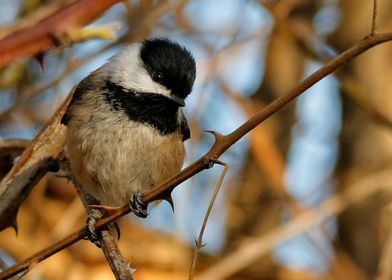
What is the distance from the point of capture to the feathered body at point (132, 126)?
2154 millimetres

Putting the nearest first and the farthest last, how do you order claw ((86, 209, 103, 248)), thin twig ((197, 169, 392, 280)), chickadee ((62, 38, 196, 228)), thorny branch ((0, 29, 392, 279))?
thorny branch ((0, 29, 392, 279)) < claw ((86, 209, 103, 248)) < chickadee ((62, 38, 196, 228)) < thin twig ((197, 169, 392, 280))

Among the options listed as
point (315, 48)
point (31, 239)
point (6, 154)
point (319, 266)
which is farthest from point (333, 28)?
point (6, 154)

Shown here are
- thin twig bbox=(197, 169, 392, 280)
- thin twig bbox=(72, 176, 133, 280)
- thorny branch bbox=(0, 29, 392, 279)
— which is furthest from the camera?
thin twig bbox=(197, 169, 392, 280)

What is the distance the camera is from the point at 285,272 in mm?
3547

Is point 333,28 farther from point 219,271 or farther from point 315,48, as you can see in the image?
point 219,271

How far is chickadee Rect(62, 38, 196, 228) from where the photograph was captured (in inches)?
84.8

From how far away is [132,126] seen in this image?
2.16 m

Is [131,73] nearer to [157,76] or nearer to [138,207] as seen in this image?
[157,76]

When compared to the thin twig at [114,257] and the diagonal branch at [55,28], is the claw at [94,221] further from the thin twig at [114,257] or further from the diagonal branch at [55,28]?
the diagonal branch at [55,28]

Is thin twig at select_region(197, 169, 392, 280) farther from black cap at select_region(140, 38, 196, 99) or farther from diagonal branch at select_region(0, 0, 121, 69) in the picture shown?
diagonal branch at select_region(0, 0, 121, 69)

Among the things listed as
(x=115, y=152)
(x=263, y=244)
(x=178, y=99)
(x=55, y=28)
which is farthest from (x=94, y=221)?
(x=263, y=244)

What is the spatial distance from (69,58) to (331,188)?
150 centimetres

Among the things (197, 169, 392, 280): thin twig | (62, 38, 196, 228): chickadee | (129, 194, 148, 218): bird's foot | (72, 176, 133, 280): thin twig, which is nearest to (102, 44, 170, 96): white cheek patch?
(62, 38, 196, 228): chickadee

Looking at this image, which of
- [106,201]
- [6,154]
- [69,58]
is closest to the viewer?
[6,154]
